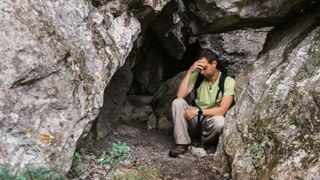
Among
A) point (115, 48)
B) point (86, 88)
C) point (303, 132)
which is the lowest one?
point (303, 132)

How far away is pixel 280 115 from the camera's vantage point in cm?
639

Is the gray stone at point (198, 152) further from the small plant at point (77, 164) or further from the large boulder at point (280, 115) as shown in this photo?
the small plant at point (77, 164)

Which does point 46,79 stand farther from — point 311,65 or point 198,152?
point 311,65

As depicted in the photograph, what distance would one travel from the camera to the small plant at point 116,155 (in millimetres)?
5332

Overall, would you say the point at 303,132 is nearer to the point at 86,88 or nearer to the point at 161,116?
the point at 86,88

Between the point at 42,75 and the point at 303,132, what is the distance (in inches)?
130

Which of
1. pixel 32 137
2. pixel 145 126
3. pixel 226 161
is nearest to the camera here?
pixel 32 137

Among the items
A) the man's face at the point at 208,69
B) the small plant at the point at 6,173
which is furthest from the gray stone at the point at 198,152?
the small plant at the point at 6,173

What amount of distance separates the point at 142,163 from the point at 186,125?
1367 mm

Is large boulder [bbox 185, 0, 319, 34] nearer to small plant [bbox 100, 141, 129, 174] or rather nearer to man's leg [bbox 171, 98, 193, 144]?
man's leg [bbox 171, 98, 193, 144]

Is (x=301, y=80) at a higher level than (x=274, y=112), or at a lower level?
higher

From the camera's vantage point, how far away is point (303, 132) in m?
5.98

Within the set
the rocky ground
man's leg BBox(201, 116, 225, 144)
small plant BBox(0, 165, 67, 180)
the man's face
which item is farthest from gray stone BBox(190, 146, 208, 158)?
small plant BBox(0, 165, 67, 180)

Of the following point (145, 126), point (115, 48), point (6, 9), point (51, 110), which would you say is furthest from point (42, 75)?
point (145, 126)
